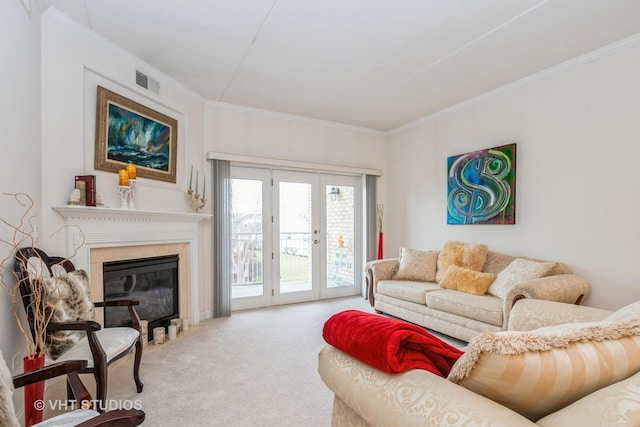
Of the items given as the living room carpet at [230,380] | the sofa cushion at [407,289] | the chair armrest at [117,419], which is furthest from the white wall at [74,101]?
the sofa cushion at [407,289]

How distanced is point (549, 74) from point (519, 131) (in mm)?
589

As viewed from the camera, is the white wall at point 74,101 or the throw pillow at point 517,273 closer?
the white wall at point 74,101

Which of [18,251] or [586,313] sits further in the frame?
[18,251]

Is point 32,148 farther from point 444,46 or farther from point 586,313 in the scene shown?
point 586,313

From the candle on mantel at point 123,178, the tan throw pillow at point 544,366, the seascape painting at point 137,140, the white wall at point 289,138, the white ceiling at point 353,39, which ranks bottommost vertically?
the tan throw pillow at point 544,366

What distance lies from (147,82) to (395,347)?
3.40 meters

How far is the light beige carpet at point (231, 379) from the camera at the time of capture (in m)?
2.05

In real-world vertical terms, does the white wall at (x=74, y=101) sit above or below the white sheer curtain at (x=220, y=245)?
above

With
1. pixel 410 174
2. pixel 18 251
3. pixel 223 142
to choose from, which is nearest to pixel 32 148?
pixel 18 251

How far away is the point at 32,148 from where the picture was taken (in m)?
2.26

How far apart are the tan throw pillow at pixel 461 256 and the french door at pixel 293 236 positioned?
5.19 feet

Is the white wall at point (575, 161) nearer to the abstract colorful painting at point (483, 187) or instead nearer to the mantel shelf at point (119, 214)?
the abstract colorful painting at point (483, 187)

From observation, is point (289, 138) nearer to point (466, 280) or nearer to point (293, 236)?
point (293, 236)

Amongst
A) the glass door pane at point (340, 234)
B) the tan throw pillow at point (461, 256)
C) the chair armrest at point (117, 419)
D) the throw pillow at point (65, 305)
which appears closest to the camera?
the chair armrest at point (117, 419)
